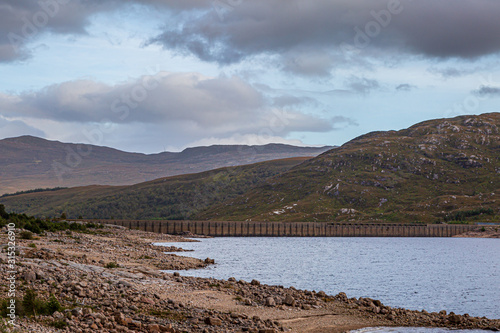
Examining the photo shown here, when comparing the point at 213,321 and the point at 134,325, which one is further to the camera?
the point at 213,321

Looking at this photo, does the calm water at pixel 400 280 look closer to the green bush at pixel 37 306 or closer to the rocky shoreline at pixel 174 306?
the rocky shoreline at pixel 174 306

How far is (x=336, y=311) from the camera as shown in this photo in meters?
36.2

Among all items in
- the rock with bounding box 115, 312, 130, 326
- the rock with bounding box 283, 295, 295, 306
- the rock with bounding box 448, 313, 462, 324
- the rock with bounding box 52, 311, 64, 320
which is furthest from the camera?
the rock with bounding box 283, 295, 295, 306

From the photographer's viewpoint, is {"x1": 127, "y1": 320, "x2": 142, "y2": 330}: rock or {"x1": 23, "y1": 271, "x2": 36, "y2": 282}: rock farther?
{"x1": 23, "y1": 271, "x2": 36, "y2": 282}: rock

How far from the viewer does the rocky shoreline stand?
25.8m

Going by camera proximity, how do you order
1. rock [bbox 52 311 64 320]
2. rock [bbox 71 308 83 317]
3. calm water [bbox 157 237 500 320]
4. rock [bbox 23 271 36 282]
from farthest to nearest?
calm water [bbox 157 237 500 320]
rock [bbox 23 271 36 282]
rock [bbox 71 308 83 317]
rock [bbox 52 311 64 320]

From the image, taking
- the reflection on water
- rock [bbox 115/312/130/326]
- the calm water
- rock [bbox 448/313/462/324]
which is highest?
rock [bbox 115/312/130/326]

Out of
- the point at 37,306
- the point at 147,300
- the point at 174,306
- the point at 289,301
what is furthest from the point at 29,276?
the point at 289,301

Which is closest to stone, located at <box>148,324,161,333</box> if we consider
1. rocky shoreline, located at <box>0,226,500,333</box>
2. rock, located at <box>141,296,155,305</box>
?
rocky shoreline, located at <box>0,226,500,333</box>

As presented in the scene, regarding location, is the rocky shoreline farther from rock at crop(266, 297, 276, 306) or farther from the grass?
the grass

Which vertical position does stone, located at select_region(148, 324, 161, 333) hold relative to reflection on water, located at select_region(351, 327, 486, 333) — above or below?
above

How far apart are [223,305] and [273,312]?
3.21m

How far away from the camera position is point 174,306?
30953 millimetres

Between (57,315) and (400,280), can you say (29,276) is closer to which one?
(57,315)
